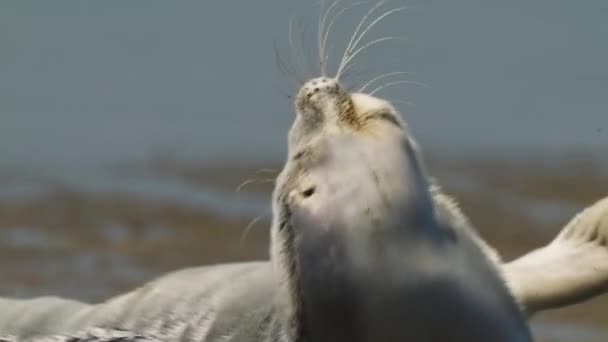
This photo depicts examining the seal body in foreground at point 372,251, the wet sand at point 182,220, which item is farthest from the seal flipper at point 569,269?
the wet sand at point 182,220

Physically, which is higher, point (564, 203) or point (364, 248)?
point (564, 203)

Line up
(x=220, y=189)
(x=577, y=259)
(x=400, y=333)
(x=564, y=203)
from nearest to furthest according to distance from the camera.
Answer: (x=400, y=333) < (x=577, y=259) < (x=564, y=203) < (x=220, y=189)

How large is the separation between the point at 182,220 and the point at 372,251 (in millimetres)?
2007

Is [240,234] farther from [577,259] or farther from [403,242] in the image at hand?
[403,242]

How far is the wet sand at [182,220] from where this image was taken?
9.42 feet

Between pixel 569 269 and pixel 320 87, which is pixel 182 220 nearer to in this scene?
pixel 569 269

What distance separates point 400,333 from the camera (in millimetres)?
1182

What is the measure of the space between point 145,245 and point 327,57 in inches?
67.1

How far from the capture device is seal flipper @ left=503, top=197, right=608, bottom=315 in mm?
1602

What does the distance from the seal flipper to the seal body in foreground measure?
0.34 metres

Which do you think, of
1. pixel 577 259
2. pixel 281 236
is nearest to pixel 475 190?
pixel 577 259

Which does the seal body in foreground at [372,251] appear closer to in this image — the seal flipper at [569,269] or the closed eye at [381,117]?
the closed eye at [381,117]

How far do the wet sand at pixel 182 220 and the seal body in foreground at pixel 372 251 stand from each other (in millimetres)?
1439

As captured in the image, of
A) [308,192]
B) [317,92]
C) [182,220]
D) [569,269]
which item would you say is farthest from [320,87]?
[182,220]
